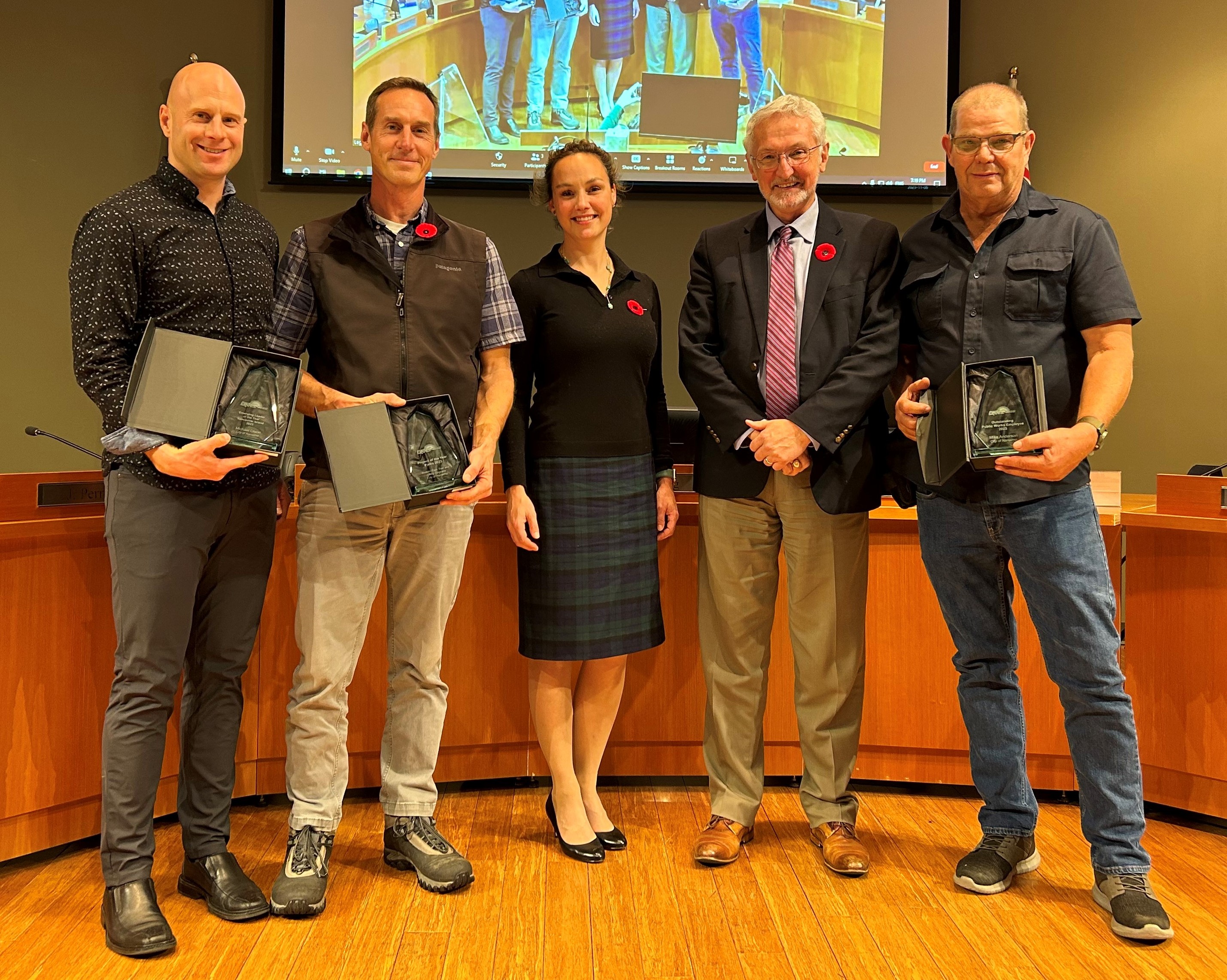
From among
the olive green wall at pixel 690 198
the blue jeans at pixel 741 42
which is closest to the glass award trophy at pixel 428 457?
the olive green wall at pixel 690 198

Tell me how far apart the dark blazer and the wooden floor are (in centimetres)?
88

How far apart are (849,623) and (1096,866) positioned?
0.71m

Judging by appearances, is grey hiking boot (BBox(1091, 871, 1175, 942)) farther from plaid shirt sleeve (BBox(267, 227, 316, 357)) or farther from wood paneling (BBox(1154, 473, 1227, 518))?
plaid shirt sleeve (BBox(267, 227, 316, 357))

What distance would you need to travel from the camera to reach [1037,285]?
204cm

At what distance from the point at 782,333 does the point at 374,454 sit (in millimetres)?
977

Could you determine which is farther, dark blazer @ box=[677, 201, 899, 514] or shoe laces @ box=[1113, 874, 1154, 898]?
dark blazer @ box=[677, 201, 899, 514]

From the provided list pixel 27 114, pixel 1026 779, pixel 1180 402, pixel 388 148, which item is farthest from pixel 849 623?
pixel 27 114

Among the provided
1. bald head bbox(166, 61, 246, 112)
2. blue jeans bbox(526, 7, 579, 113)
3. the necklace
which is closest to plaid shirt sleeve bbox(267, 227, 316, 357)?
bald head bbox(166, 61, 246, 112)

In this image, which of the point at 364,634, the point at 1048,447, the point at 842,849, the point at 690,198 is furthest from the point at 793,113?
the point at 690,198

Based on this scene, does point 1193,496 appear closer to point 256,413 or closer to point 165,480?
point 256,413

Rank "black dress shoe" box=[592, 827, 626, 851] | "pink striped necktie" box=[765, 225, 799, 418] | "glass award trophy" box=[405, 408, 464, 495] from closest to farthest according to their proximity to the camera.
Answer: "glass award trophy" box=[405, 408, 464, 495] → "pink striped necktie" box=[765, 225, 799, 418] → "black dress shoe" box=[592, 827, 626, 851]

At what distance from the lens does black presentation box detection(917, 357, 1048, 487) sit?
Result: 1902mm

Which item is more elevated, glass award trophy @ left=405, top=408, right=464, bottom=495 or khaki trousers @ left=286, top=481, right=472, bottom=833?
glass award trophy @ left=405, top=408, right=464, bottom=495

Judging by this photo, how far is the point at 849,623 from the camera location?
90.7 inches
